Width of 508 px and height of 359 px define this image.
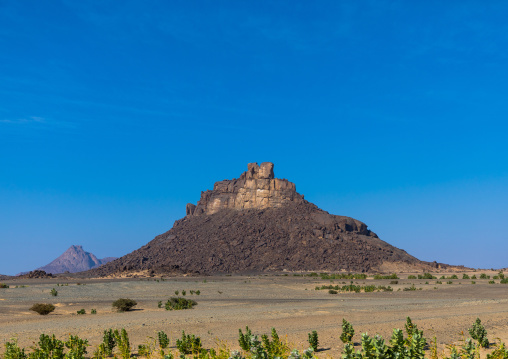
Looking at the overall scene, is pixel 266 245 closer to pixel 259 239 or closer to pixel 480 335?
pixel 259 239

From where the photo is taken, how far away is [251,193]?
531 feet

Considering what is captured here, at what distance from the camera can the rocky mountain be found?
127 meters

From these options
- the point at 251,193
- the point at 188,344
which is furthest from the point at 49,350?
the point at 251,193

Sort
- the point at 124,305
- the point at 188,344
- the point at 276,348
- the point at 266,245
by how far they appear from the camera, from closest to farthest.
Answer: the point at 276,348 < the point at 188,344 < the point at 124,305 < the point at 266,245

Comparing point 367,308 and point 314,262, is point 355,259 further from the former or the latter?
→ point 367,308

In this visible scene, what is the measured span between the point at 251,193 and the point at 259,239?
84.2ft

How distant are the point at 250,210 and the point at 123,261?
44.5 m

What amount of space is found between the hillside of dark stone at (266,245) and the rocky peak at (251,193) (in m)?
3.45

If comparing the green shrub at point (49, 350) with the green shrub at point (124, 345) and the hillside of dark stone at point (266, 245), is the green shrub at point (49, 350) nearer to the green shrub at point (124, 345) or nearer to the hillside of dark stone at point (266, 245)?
the green shrub at point (124, 345)

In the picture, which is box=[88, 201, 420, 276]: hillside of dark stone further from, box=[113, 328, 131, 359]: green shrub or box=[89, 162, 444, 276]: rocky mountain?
box=[113, 328, 131, 359]: green shrub

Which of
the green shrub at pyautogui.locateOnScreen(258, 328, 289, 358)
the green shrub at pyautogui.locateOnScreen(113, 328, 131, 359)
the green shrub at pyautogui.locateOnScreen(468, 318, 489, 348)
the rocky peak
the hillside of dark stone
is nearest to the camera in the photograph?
the green shrub at pyautogui.locateOnScreen(258, 328, 289, 358)

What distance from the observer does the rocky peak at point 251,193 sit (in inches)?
6280

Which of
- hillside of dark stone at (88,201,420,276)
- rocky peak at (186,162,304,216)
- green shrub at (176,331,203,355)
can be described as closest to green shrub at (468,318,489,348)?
green shrub at (176,331,203,355)

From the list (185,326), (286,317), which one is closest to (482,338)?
(286,317)
